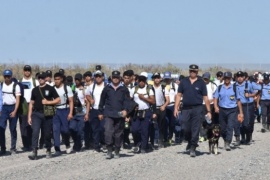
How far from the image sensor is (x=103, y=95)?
1764cm

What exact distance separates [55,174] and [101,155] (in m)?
3.54

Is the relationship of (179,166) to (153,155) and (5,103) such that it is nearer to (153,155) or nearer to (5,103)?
(153,155)

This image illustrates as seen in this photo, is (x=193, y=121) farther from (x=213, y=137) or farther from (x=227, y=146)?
(x=227, y=146)

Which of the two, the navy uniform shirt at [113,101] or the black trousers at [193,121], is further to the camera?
the black trousers at [193,121]

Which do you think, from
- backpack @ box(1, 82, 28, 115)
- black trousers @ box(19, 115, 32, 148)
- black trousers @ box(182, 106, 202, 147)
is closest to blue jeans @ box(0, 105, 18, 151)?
backpack @ box(1, 82, 28, 115)

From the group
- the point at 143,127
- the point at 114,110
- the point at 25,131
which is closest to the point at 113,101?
the point at 114,110

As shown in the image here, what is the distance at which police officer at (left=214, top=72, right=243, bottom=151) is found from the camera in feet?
63.7

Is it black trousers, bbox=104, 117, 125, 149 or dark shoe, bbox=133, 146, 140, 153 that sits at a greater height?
black trousers, bbox=104, 117, 125, 149

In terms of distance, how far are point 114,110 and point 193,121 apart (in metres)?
1.80

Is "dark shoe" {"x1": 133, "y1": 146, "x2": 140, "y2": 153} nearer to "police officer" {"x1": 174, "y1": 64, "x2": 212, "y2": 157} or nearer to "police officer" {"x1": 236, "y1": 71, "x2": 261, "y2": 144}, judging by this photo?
"police officer" {"x1": 174, "y1": 64, "x2": 212, "y2": 157}

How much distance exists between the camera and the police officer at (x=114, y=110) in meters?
17.5

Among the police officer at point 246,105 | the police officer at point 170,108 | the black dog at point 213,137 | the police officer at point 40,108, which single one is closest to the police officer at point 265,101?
the police officer at point 246,105

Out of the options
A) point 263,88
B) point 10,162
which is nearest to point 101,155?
point 10,162

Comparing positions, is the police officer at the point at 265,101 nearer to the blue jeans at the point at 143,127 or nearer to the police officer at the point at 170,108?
the police officer at the point at 170,108
